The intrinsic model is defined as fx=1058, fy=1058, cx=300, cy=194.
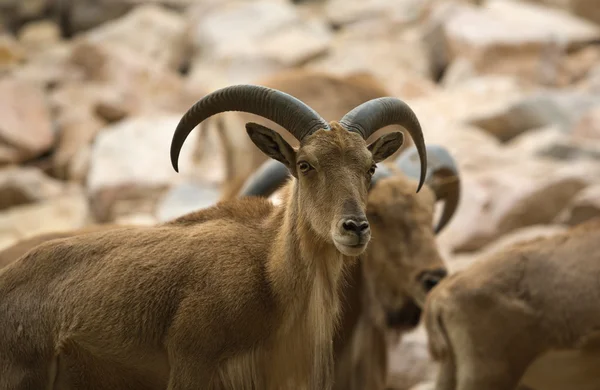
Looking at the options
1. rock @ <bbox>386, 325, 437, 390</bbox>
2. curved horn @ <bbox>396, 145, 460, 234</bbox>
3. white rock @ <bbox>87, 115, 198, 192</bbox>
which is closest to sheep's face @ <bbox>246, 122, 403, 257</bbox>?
curved horn @ <bbox>396, 145, 460, 234</bbox>

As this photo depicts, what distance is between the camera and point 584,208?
1183cm

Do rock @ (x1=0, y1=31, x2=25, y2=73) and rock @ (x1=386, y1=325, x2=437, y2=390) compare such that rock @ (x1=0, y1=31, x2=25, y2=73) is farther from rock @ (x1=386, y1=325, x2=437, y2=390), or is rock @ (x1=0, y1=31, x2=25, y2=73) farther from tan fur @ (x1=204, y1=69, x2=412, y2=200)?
rock @ (x1=386, y1=325, x2=437, y2=390)

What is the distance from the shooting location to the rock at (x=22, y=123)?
19.9 metres

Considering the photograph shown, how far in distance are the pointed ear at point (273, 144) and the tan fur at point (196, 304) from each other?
118mm

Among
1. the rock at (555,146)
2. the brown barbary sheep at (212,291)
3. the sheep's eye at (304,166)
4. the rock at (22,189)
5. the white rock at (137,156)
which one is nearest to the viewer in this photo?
the brown barbary sheep at (212,291)

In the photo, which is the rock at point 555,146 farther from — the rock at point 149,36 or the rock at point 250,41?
the rock at point 149,36

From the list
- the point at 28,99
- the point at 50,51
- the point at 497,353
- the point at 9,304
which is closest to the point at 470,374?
the point at 497,353

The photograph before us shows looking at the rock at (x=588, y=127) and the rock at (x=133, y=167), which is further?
the rock at (x=133, y=167)

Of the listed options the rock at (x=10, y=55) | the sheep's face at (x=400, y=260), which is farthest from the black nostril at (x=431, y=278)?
the rock at (x=10, y=55)

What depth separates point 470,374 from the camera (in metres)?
7.04

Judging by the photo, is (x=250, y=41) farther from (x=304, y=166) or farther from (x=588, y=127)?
(x=304, y=166)

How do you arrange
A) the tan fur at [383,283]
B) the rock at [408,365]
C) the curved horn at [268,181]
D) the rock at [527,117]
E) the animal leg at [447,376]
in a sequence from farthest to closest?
the rock at [527,117], the rock at [408,365], the curved horn at [268,181], the tan fur at [383,283], the animal leg at [447,376]

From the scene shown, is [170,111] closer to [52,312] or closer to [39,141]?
[39,141]

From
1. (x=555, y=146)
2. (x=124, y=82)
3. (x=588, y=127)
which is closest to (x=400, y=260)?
(x=555, y=146)
